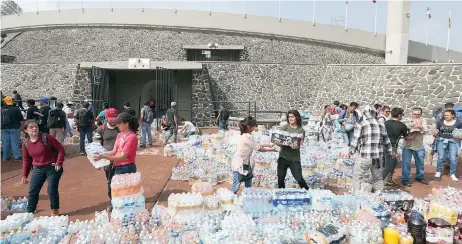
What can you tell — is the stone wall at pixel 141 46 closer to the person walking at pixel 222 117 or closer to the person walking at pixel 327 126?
the person walking at pixel 222 117

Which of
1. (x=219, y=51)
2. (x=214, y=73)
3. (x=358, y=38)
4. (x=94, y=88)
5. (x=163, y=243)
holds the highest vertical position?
(x=358, y=38)

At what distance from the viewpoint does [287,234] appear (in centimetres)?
345

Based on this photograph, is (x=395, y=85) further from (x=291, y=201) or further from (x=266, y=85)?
(x=291, y=201)

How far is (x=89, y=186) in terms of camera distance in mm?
6484

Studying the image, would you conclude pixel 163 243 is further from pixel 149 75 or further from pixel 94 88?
pixel 149 75

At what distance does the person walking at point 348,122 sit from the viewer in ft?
26.8

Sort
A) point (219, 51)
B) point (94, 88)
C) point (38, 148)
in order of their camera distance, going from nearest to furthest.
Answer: point (38, 148) → point (94, 88) → point (219, 51)

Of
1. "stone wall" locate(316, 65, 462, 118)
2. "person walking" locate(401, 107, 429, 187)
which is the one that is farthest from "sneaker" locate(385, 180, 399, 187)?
"stone wall" locate(316, 65, 462, 118)

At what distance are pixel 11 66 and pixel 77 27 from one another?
27.5 ft

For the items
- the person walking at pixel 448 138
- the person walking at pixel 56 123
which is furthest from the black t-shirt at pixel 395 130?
the person walking at pixel 56 123

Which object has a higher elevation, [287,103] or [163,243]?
[287,103]

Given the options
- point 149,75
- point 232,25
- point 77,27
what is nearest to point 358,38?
point 232,25

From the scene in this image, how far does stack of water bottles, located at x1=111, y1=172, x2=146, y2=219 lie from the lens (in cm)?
406

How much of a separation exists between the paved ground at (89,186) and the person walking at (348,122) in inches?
64.7
